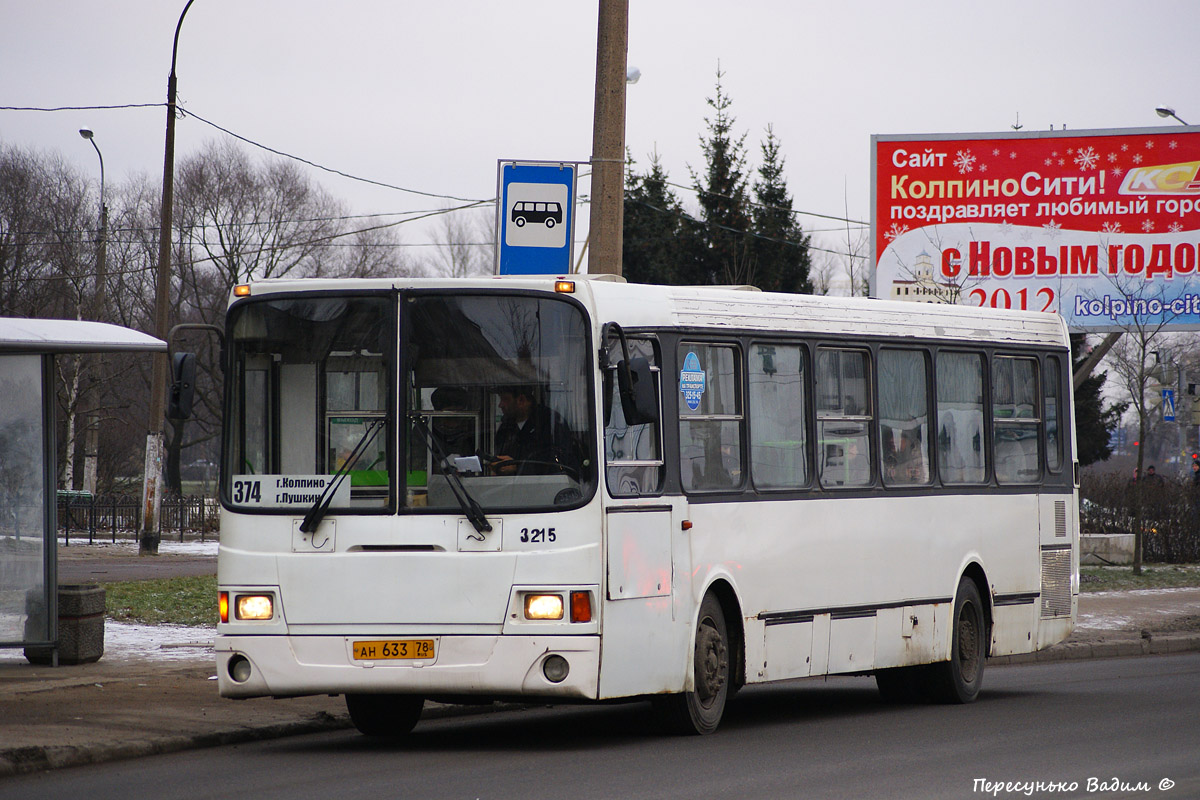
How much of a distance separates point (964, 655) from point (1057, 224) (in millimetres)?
17774

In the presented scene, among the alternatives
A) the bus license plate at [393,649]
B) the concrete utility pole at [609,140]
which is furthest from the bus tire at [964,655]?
the bus license plate at [393,649]

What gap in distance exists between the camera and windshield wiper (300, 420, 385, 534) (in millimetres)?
9812

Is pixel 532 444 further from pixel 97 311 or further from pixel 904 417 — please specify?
pixel 97 311

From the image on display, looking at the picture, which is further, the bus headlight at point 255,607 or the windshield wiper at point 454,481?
the bus headlight at point 255,607

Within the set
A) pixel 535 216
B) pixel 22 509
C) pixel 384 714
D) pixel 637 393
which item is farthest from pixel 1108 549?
pixel 637 393

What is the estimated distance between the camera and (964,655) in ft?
44.1

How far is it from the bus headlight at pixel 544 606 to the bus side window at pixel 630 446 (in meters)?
0.71

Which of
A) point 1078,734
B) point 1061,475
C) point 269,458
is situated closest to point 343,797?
point 269,458

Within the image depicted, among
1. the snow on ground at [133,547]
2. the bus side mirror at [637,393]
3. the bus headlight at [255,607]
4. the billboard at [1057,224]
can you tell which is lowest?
the snow on ground at [133,547]

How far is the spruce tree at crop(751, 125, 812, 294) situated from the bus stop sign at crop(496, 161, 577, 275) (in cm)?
3667

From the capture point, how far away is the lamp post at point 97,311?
44.2 meters

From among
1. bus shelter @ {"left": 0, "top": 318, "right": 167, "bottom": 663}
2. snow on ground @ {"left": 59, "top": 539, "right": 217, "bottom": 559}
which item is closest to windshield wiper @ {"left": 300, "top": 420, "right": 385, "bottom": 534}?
bus shelter @ {"left": 0, "top": 318, "right": 167, "bottom": 663}

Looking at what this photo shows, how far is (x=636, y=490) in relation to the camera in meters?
10.1

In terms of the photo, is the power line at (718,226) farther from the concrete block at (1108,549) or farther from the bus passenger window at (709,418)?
the bus passenger window at (709,418)
